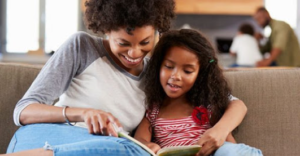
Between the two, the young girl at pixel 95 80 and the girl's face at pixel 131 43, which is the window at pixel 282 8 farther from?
the girl's face at pixel 131 43

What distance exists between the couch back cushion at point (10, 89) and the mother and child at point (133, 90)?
0.31m

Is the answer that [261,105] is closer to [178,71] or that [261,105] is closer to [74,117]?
[178,71]

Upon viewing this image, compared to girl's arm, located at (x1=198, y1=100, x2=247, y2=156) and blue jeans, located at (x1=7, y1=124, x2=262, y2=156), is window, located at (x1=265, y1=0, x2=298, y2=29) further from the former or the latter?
blue jeans, located at (x1=7, y1=124, x2=262, y2=156)

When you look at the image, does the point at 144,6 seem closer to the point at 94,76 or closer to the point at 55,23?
the point at 94,76

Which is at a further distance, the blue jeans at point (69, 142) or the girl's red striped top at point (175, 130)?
the girl's red striped top at point (175, 130)

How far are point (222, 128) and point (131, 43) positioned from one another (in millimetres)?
433

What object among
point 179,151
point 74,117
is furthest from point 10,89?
point 179,151

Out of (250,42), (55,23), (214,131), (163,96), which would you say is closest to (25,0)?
(55,23)

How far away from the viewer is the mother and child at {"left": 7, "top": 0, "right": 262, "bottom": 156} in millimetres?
1190

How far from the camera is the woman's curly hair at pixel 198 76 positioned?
4.97 feet

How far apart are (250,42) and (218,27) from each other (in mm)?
1777

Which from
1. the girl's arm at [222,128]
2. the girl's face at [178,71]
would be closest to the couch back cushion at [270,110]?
the girl's arm at [222,128]

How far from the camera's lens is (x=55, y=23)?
556cm

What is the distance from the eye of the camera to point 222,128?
4.47 ft
